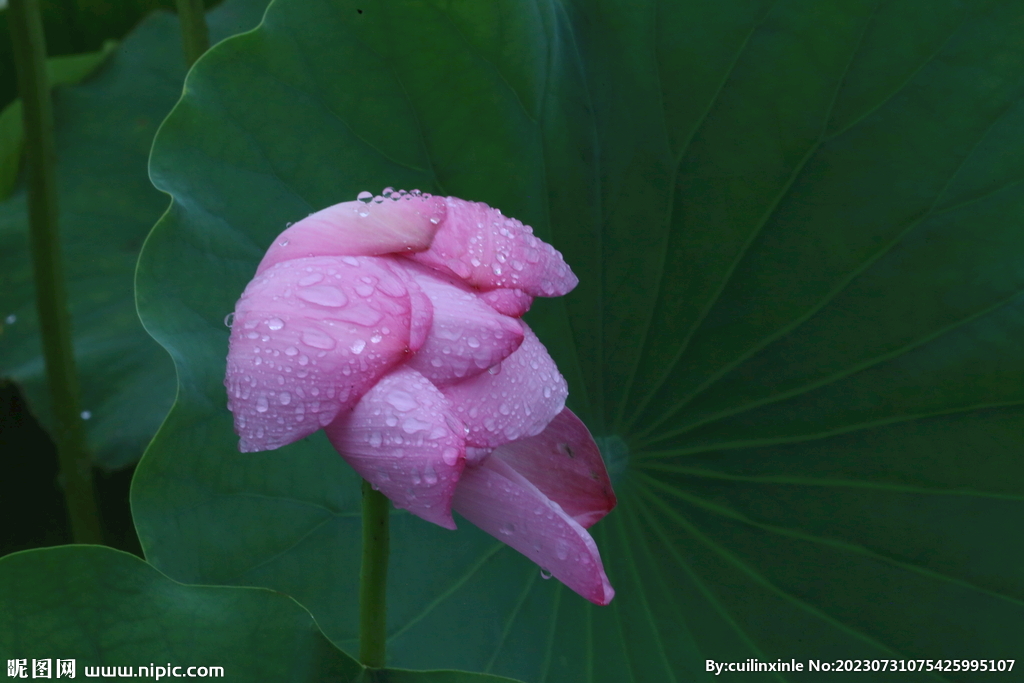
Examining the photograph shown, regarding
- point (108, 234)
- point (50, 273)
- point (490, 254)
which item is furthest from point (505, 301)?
point (108, 234)

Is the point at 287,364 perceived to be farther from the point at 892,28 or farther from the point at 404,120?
the point at 892,28

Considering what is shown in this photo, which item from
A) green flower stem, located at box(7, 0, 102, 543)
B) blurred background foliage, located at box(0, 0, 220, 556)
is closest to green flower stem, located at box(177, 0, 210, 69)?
green flower stem, located at box(7, 0, 102, 543)

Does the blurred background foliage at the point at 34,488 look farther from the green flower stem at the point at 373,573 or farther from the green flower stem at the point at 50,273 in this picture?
the green flower stem at the point at 373,573

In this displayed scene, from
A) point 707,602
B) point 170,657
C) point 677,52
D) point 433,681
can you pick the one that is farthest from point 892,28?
point 170,657

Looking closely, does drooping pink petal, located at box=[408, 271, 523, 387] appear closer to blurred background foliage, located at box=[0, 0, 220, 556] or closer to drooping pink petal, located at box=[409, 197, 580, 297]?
drooping pink petal, located at box=[409, 197, 580, 297]

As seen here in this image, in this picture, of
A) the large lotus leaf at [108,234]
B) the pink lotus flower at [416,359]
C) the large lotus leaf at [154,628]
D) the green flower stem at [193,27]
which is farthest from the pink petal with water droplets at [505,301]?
the large lotus leaf at [108,234]
